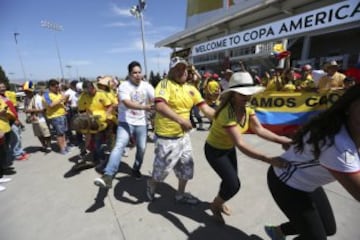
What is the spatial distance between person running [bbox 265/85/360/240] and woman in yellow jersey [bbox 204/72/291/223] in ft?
1.20

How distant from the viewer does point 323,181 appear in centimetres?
156

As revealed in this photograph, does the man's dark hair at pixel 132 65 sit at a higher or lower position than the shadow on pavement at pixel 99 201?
higher

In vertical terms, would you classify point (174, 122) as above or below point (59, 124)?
above

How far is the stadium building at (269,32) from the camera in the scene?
5.55 m

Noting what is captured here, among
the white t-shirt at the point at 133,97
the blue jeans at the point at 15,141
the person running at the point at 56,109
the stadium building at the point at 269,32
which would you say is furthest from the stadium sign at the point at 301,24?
the blue jeans at the point at 15,141

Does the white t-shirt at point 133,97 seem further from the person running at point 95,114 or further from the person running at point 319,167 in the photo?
the person running at point 319,167

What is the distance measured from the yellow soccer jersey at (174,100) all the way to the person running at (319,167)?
125cm

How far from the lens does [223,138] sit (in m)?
2.34

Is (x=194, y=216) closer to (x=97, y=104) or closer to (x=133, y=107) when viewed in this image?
(x=133, y=107)

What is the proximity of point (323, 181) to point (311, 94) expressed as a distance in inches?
150

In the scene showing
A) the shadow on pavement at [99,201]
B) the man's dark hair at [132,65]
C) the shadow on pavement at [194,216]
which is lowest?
the shadow on pavement at [99,201]

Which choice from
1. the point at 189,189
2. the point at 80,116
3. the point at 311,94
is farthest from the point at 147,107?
the point at 311,94

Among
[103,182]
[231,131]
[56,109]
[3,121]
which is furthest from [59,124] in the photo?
[231,131]

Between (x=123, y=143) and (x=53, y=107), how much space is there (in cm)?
327
